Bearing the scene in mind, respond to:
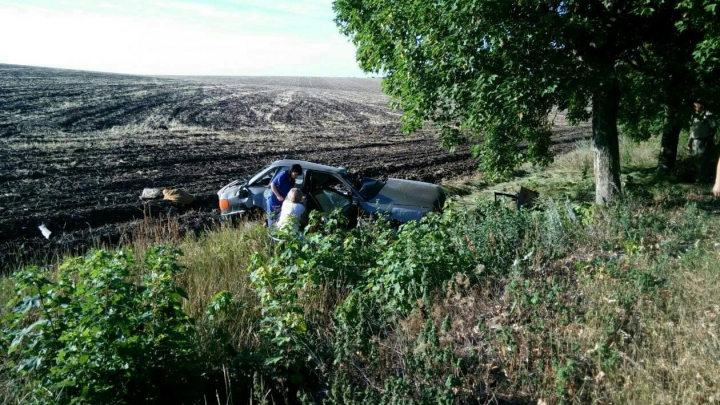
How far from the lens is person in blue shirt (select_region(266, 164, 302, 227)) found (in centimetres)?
798

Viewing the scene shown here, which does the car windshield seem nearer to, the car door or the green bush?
the car door

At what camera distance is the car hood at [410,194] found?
816 centimetres

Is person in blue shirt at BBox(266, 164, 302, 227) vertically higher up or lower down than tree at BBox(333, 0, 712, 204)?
lower down

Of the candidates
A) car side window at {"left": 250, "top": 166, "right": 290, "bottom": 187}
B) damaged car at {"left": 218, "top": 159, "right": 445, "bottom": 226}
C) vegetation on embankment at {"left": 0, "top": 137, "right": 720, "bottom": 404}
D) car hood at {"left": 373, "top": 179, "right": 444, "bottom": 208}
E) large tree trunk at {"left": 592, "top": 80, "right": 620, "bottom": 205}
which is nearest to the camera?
vegetation on embankment at {"left": 0, "top": 137, "right": 720, "bottom": 404}

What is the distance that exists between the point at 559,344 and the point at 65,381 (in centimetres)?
331

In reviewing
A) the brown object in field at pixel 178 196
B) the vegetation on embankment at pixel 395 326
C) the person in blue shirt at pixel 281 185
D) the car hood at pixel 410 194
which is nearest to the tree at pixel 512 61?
the car hood at pixel 410 194

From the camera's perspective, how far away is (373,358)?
3490 mm

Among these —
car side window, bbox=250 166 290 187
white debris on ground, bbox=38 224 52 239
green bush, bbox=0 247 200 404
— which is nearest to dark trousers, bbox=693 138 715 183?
car side window, bbox=250 166 290 187

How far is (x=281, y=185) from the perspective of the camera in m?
8.12

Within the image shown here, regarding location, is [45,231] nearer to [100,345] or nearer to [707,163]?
[100,345]

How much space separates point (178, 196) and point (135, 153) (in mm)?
7340

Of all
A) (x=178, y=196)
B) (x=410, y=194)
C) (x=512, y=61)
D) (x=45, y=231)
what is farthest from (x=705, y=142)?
(x=45, y=231)

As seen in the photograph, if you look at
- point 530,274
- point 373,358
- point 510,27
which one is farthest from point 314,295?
point 510,27

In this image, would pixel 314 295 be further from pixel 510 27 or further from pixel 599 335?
pixel 510 27
